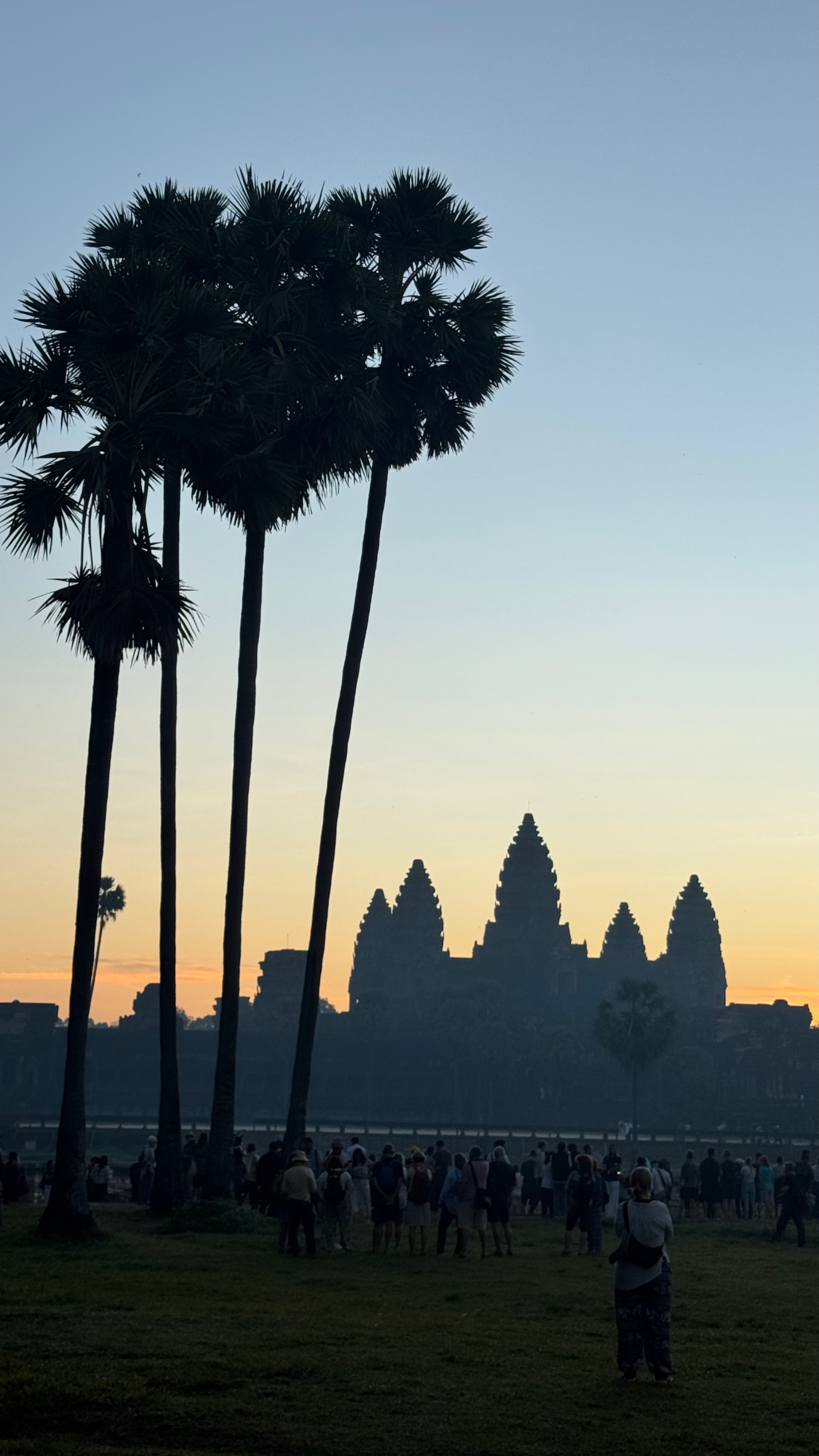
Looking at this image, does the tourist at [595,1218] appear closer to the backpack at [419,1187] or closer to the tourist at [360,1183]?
the backpack at [419,1187]

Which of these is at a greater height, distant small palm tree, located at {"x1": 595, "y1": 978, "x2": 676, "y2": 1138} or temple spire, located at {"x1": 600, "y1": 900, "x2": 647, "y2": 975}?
temple spire, located at {"x1": 600, "y1": 900, "x2": 647, "y2": 975}

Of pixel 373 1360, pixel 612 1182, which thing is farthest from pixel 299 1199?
pixel 612 1182

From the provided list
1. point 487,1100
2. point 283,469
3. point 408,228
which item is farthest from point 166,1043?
point 487,1100

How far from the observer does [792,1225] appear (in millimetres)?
31156

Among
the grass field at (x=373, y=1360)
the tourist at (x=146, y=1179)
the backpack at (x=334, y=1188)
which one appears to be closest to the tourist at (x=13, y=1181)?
the tourist at (x=146, y=1179)

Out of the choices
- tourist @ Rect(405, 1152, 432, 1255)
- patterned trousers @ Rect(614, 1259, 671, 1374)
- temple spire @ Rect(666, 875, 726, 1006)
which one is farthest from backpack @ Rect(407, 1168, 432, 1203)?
temple spire @ Rect(666, 875, 726, 1006)

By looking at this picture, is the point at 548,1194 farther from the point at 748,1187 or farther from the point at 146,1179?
the point at 146,1179

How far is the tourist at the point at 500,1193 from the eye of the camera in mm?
22000

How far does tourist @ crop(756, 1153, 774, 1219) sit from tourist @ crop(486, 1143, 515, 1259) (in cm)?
1291

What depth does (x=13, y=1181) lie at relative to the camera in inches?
1128

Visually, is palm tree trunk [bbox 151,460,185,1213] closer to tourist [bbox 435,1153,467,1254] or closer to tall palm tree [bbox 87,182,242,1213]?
tall palm tree [bbox 87,182,242,1213]

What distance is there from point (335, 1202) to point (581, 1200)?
12.2ft

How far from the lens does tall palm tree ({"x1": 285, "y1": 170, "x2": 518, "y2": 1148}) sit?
3012cm

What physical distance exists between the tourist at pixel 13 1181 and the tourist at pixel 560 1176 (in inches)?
400
